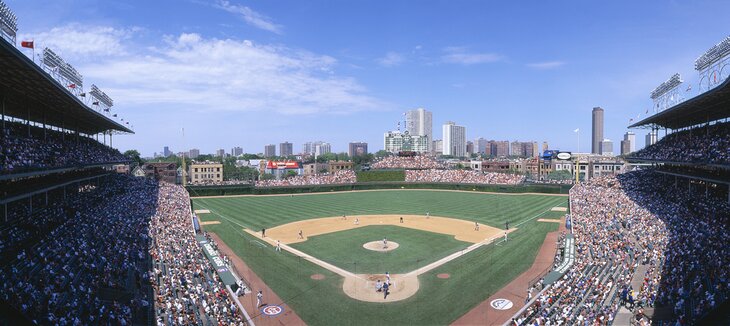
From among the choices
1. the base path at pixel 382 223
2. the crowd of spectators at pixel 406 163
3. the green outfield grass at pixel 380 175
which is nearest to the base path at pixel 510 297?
the base path at pixel 382 223

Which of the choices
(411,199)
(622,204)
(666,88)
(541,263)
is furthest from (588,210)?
(411,199)

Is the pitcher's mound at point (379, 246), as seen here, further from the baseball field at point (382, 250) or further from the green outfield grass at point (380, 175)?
the green outfield grass at point (380, 175)

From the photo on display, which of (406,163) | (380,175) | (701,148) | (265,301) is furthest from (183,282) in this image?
(406,163)

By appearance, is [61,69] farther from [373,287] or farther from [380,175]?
[380,175]

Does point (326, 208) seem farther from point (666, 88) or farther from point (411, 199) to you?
point (666, 88)

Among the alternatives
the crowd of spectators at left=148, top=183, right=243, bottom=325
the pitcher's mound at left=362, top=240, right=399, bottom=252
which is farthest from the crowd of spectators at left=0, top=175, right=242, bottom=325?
the pitcher's mound at left=362, top=240, right=399, bottom=252

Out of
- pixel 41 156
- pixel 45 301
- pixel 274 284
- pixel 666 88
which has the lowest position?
pixel 274 284
